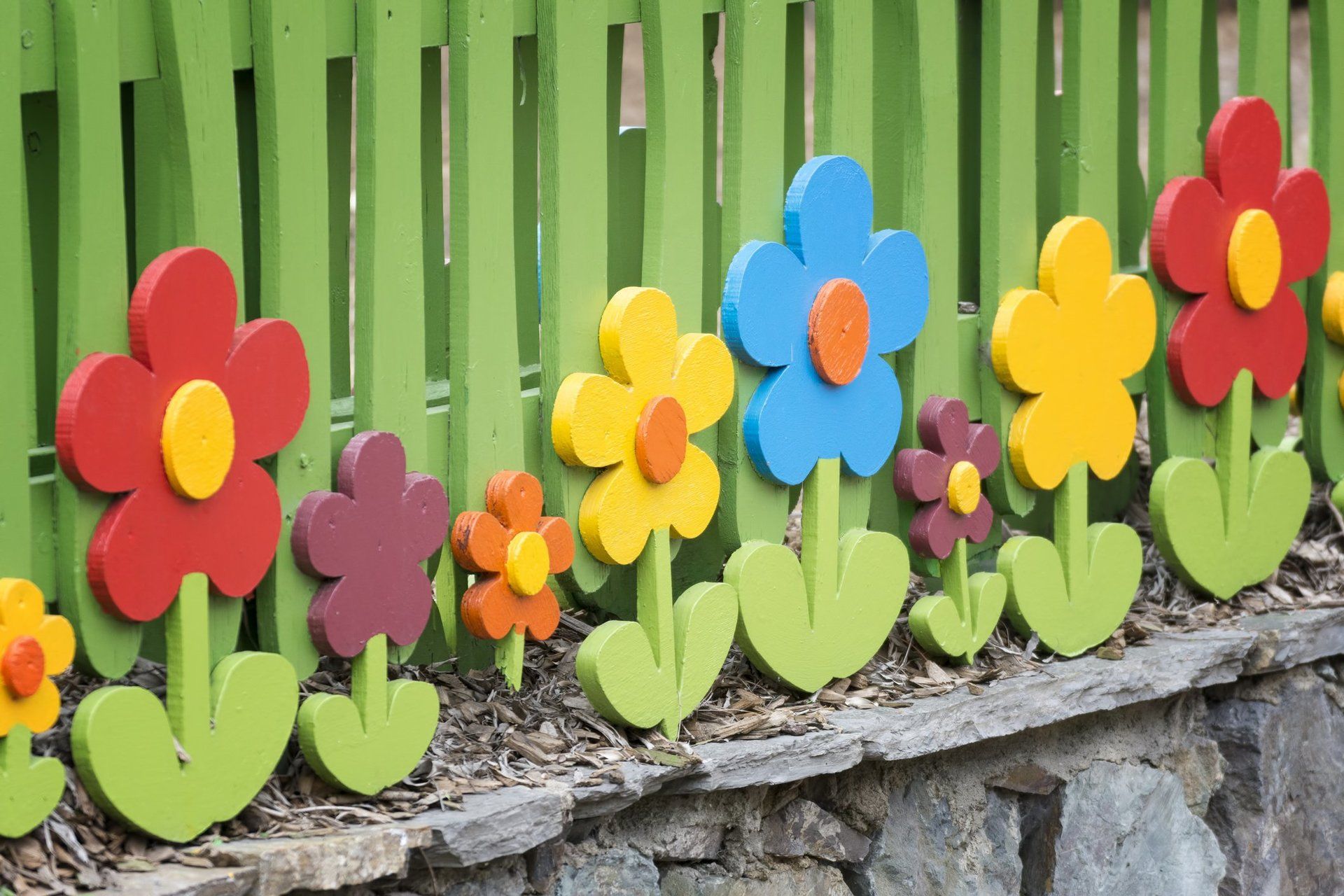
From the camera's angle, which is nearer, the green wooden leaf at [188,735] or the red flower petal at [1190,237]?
the green wooden leaf at [188,735]

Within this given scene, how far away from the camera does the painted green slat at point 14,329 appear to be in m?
Result: 1.82

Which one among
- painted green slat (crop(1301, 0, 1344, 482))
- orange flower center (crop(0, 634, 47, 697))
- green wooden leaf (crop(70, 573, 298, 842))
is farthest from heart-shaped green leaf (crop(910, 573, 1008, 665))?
orange flower center (crop(0, 634, 47, 697))

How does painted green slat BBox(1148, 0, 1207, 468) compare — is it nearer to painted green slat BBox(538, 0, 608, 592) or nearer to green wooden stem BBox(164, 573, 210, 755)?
painted green slat BBox(538, 0, 608, 592)

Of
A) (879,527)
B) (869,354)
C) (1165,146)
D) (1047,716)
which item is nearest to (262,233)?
(869,354)

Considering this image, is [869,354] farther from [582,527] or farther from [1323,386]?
[1323,386]

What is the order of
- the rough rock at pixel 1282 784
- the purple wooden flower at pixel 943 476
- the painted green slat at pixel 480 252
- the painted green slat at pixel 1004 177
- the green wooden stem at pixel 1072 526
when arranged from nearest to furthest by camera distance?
the painted green slat at pixel 480 252, the purple wooden flower at pixel 943 476, the painted green slat at pixel 1004 177, the green wooden stem at pixel 1072 526, the rough rock at pixel 1282 784

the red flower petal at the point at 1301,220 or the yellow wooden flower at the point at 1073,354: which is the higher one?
the red flower petal at the point at 1301,220

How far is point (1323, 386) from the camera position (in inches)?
137

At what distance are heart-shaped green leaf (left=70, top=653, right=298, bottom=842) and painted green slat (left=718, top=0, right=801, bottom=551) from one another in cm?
82

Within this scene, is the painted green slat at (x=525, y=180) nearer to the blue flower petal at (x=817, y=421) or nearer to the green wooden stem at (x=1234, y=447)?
the blue flower petal at (x=817, y=421)

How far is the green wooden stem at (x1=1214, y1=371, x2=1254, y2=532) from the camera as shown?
3.29m

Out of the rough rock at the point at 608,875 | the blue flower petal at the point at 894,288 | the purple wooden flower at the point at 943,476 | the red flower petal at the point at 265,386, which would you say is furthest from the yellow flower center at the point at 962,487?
the red flower petal at the point at 265,386

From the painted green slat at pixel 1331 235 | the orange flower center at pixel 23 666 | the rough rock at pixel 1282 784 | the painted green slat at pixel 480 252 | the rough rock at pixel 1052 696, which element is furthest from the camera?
the painted green slat at pixel 1331 235

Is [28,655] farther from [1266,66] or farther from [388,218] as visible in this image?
[1266,66]
